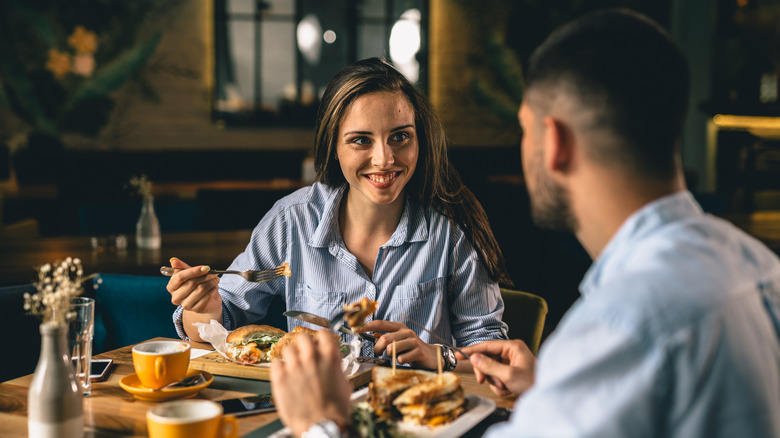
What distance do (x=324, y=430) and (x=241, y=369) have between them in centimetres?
58

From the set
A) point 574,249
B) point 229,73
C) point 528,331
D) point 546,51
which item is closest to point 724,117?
point 574,249

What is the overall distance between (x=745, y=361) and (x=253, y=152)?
699 cm

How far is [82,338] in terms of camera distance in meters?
1.38

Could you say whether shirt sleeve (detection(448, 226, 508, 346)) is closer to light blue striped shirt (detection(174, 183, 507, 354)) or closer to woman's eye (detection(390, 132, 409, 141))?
light blue striped shirt (detection(174, 183, 507, 354))

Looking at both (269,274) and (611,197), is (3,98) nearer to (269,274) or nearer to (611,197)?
(269,274)

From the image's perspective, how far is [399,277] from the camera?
199cm

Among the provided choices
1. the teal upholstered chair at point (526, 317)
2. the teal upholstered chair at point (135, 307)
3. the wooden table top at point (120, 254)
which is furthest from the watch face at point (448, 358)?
the wooden table top at point (120, 254)

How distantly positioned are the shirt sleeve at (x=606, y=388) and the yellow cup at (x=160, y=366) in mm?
815

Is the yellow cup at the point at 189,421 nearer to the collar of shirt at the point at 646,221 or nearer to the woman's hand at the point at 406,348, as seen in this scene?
the woman's hand at the point at 406,348

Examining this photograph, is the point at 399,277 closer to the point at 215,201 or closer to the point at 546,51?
the point at 546,51

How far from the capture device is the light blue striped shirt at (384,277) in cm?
195

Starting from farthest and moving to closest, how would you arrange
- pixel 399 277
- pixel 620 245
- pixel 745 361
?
1. pixel 399 277
2. pixel 620 245
3. pixel 745 361

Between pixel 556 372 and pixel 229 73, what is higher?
pixel 229 73

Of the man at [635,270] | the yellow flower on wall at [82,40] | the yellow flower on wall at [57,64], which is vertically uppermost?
the yellow flower on wall at [82,40]
